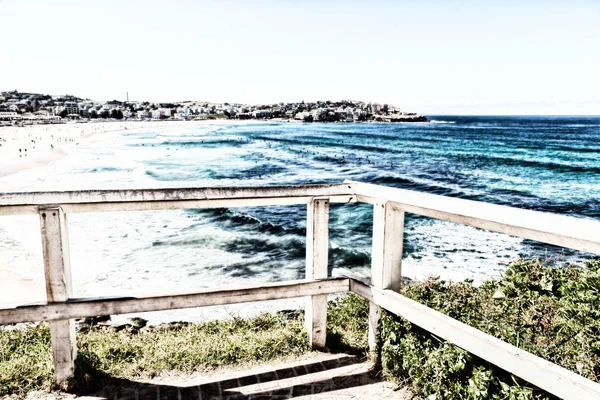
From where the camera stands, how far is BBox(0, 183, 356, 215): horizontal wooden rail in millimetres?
3256

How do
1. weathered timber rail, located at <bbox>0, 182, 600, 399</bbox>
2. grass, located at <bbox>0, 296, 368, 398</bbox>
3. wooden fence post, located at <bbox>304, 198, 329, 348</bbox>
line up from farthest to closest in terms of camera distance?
wooden fence post, located at <bbox>304, 198, 329, 348</bbox>, grass, located at <bbox>0, 296, 368, 398</bbox>, weathered timber rail, located at <bbox>0, 182, 600, 399</bbox>

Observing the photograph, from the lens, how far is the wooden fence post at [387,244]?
366 centimetres

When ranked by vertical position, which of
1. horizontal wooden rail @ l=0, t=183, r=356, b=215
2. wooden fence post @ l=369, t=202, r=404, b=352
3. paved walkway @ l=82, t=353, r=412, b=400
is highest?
horizontal wooden rail @ l=0, t=183, r=356, b=215

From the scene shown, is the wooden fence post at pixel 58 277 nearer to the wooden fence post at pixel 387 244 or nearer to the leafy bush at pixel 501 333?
the wooden fence post at pixel 387 244

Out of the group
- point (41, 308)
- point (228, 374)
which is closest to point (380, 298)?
point (228, 374)

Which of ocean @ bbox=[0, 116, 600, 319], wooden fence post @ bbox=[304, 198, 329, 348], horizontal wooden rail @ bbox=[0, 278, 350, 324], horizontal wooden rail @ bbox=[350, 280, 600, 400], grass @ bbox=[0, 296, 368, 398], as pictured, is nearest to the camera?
horizontal wooden rail @ bbox=[350, 280, 600, 400]

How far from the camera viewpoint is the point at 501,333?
341cm

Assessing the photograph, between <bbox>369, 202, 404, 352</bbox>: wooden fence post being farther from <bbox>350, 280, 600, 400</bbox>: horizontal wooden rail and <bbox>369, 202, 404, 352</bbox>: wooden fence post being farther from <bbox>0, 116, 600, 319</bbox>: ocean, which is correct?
<bbox>0, 116, 600, 319</bbox>: ocean

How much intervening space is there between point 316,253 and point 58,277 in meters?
1.99

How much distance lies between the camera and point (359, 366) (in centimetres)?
392

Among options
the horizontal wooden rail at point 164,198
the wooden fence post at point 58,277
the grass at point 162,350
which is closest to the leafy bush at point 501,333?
the grass at point 162,350

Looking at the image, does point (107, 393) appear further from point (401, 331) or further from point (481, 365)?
point (481, 365)

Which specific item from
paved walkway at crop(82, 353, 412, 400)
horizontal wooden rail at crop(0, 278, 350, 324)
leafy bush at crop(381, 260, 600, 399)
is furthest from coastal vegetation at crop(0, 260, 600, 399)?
horizontal wooden rail at crop(0, 278, 350, 324)

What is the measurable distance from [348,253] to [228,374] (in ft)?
33.3
